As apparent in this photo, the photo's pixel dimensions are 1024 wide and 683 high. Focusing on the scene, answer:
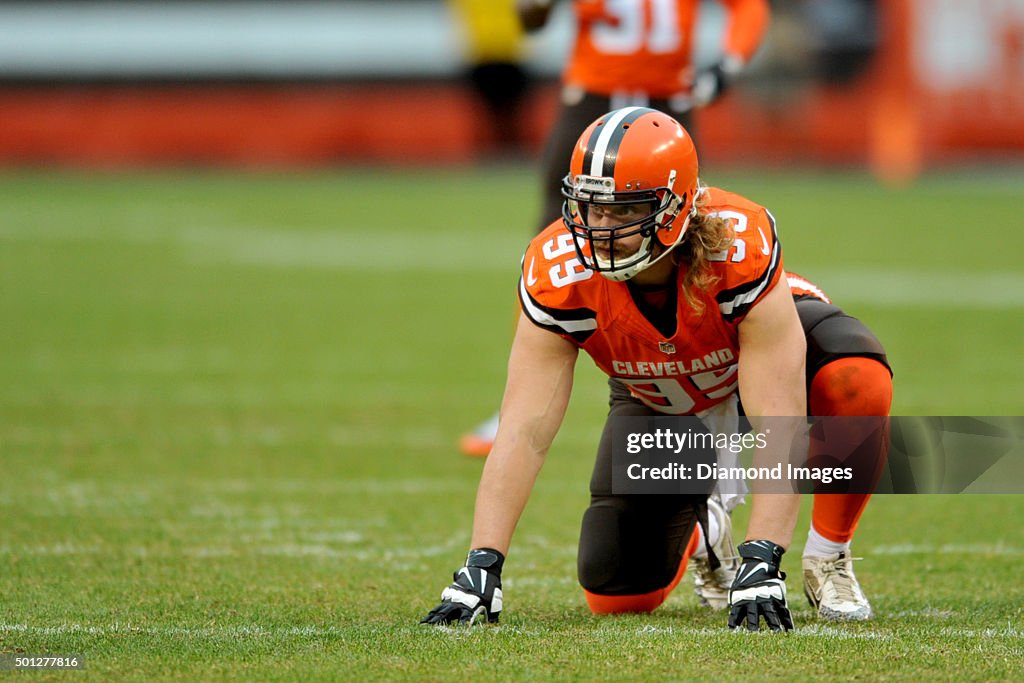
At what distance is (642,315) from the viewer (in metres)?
3.79

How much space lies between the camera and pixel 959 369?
26.1 ft

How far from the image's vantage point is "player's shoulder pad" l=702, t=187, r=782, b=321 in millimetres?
3660

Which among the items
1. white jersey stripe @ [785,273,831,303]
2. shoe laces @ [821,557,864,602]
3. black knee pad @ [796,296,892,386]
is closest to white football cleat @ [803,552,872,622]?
shoe laces @ [821,557,864,602]

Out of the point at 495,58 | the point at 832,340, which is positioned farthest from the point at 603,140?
the point at 495,58

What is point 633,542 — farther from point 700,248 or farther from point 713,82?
point 713,82

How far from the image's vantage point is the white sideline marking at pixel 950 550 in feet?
15.3

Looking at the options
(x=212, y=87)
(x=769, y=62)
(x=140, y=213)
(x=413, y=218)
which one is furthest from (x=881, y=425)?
(x=212, y=87)

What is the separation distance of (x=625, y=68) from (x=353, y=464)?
1.92 m

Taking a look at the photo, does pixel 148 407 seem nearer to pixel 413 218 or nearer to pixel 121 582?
pixel 121 582

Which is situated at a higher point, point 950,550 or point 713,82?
point 713,82

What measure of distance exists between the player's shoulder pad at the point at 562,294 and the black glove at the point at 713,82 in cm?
257

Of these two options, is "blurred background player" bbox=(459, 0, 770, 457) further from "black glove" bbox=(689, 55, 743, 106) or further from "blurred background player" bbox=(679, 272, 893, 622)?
"blurred background player" bbox=(679, 272, 893, 622)

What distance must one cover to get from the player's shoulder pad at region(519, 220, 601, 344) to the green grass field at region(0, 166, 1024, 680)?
0.74m

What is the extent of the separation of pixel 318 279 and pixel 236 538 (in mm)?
7281
